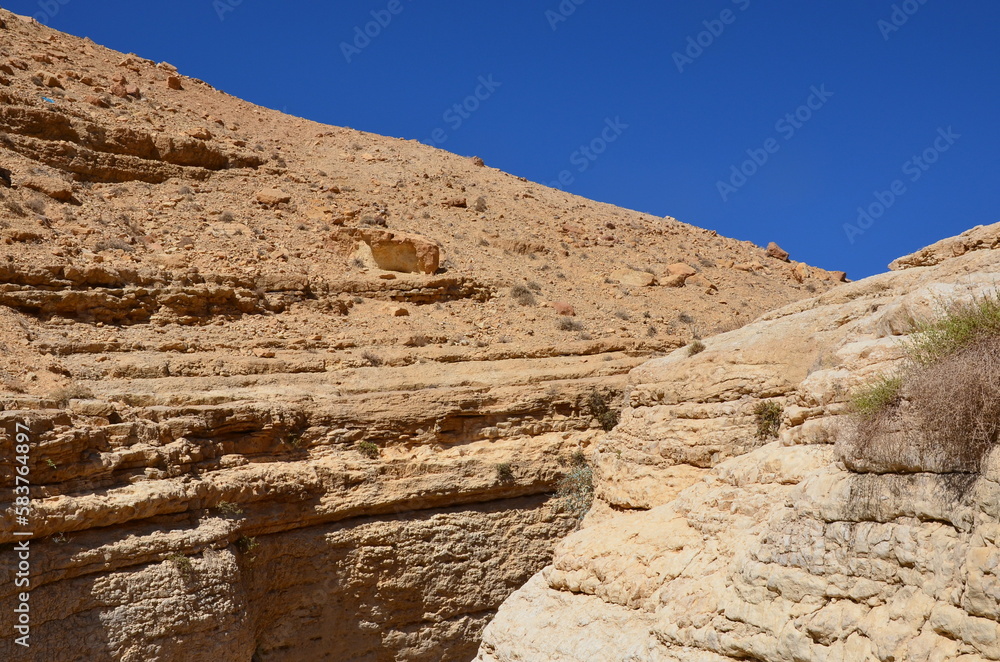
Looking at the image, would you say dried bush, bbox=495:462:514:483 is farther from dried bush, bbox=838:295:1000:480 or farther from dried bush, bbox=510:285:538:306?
dried bush, bbox=838:295:1000:480

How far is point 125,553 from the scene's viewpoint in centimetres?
898

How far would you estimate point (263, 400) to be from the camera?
11.1m

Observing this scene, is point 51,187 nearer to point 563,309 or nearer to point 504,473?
point 563,309

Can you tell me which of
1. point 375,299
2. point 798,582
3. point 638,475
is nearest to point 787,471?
point 798,582

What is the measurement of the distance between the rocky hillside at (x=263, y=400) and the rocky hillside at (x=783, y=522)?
6.56 ft

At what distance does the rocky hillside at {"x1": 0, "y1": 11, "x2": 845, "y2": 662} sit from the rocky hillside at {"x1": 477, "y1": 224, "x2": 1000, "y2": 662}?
200cm

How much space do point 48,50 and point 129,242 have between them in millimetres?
11531

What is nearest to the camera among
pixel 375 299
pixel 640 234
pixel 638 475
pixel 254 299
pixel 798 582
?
pixel 798 582

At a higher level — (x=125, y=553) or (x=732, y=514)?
(x=125, y=553)

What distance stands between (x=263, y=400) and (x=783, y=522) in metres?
7.07

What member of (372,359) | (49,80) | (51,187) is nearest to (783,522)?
(372,359)

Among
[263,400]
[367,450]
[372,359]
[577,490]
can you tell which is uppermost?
[372,359]

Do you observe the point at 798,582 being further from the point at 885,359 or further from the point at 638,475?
the point at 638,475

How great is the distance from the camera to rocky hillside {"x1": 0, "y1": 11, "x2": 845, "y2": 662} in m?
9.13
